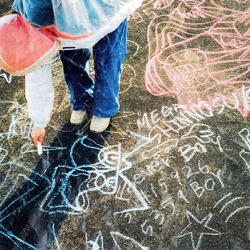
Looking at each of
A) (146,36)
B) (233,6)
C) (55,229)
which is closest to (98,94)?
(55,229)

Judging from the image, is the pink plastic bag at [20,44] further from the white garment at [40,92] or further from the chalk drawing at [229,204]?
the chalk drawing at [229,204]

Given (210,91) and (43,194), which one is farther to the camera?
(210,91)

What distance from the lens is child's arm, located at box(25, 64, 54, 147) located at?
1.89m

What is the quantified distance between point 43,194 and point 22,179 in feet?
0.59

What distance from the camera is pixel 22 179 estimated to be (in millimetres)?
2424

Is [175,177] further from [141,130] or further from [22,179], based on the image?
[22,179]

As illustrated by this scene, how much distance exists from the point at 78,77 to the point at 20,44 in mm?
803

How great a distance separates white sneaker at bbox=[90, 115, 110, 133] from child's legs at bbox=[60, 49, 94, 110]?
5.0 inches

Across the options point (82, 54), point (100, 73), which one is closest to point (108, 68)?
point (100, 73)

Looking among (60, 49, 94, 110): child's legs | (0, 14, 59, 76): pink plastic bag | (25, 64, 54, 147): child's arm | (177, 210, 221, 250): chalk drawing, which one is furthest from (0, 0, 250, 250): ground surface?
(0, 14, 59, 76): pink plastic bag

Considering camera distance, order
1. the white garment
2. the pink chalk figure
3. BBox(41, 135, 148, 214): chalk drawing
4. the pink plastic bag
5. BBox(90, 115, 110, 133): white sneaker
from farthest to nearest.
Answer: the pink chalk figure → BBox(90, 115, 110, 133): white sneaker → BBox(41, 135, 148, 214): chalk drawing → the white garment → the pink plastic bag

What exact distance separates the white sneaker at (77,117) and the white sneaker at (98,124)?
0.31ft

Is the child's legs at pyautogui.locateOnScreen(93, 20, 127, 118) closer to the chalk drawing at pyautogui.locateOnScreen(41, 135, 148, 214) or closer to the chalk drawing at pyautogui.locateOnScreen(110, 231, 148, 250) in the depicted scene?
the chalk drawing at pyautogui.locateOnScreen(41, 135, 148, 214)

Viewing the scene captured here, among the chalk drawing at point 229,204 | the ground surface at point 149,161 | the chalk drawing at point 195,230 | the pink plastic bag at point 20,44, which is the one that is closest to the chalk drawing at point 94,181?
the ground surface at point 149,161
